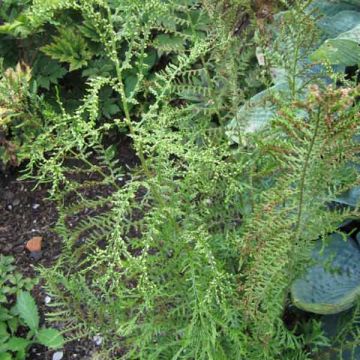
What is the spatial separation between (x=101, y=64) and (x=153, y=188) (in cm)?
156

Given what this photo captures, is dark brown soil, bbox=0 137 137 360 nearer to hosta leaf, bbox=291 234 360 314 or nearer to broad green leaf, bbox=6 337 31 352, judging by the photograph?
broad green leaf, bbox=6 337 31 352

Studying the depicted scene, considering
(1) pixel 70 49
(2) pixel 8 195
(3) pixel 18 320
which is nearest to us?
(3) pixel 18 320

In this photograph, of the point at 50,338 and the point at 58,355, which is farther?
the point at 58,355

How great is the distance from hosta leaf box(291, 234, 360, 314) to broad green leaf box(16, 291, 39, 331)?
1.01 m

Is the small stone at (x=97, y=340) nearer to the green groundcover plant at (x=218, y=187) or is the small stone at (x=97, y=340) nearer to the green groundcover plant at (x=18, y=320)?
the green groundcover plant at (x=18, y=320)

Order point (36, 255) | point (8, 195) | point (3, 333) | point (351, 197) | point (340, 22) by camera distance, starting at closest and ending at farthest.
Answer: point (351, 197) < point (340, 22) < point (3, 333) < point (36, 255) < point (8, 195)

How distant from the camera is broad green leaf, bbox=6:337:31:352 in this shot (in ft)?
6.70

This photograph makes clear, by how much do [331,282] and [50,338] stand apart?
3.20ft

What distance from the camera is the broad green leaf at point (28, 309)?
2.10 m

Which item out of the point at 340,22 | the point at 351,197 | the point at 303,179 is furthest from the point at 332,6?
the point at 303,179

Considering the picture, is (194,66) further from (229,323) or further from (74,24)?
(229,323)

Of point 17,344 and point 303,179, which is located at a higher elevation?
point 303,179

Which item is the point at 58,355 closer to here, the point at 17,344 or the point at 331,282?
the point at 17,344

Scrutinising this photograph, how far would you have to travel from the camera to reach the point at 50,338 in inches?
79.6
